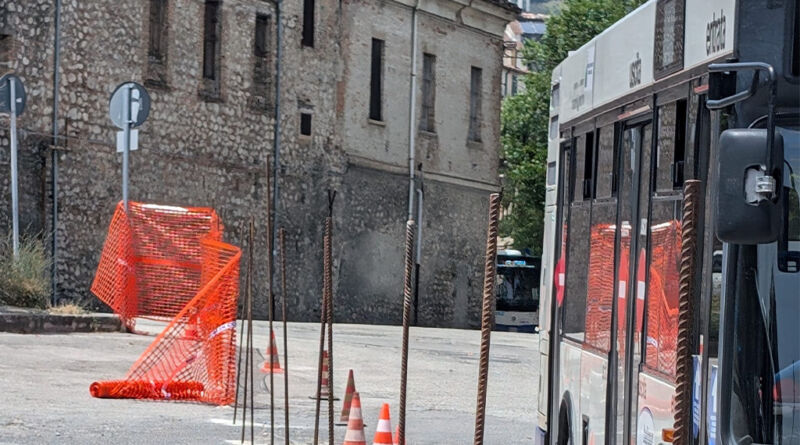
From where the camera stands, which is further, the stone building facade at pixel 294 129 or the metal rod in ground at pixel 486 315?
the stone building facade at pixel 294 129

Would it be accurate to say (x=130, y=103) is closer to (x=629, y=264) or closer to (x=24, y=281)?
(x=24, y=281)

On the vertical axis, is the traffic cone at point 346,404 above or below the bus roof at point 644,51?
below

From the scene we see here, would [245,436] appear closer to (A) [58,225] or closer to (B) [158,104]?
(A) [58,225]

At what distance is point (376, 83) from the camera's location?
128 ft

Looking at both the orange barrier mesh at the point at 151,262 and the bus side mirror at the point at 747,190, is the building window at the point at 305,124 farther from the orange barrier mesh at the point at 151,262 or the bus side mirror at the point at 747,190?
the bus side mirror at the point at 747,190

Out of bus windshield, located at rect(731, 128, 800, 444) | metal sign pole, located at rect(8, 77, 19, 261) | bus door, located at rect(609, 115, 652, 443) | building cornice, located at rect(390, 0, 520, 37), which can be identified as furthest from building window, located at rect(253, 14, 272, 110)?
bus windshield, located at rect(731, 128, 800, 444)

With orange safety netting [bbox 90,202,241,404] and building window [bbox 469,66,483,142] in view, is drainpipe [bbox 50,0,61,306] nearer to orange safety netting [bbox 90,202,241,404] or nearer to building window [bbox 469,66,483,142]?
orange safety netting [bbox 90,202,241,404]

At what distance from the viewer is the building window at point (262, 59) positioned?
35.2 meters

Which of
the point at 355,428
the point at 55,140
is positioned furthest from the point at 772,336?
the point at 55,140

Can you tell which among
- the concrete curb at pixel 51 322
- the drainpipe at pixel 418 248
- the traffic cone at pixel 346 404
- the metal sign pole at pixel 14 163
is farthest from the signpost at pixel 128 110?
the drainpipe at pixel 418 248

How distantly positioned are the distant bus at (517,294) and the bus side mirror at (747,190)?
153 ft

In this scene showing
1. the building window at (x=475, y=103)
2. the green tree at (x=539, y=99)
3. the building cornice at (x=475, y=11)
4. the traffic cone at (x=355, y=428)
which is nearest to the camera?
the traffic cone at (x=355, y=428)

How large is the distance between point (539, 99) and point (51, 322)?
32871mm

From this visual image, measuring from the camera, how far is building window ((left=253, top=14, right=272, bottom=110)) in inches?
1388
